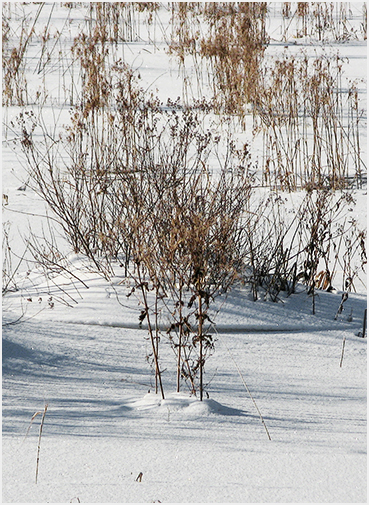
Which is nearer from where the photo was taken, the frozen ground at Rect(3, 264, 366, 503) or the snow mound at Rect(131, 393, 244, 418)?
the frozen ground at Rect(3, 264, 366, 503)

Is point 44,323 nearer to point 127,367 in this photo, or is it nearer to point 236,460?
point 127,367

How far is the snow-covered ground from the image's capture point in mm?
1774

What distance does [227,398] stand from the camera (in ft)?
7.95

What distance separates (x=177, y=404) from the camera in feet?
7.44

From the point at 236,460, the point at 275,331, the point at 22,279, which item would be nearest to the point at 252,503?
the point at 236,460

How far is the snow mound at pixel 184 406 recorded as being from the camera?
222 cm

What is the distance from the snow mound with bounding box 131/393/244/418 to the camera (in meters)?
2.22

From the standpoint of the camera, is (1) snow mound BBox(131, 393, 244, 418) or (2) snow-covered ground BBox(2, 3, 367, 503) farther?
(1) snow mound BBox(131, 393, 244, 418)

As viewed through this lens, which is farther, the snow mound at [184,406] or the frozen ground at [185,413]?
the snow mound at [184,406]

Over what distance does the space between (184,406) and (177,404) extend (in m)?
0.02

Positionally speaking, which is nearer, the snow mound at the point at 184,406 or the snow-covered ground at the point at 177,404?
the snow-covered ground at the point at 177,404

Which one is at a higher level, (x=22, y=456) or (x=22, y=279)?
(x=22, y=279)

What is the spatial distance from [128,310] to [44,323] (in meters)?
0.41

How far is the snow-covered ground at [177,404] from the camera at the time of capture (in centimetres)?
177
